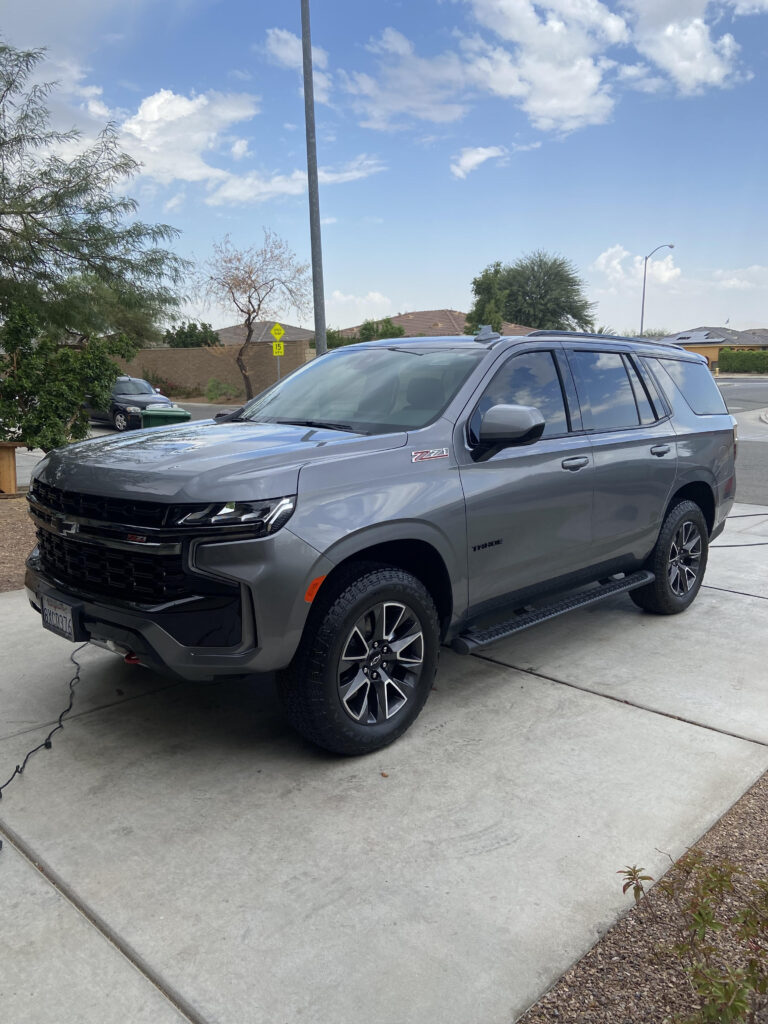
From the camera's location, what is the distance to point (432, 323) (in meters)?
51.6

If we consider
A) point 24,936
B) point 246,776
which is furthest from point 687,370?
point 24,936

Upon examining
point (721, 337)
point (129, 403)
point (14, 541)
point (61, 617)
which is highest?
point (721, 337)

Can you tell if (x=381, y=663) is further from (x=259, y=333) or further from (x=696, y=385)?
(x=259, y=333)

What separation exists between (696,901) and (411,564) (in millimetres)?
2040

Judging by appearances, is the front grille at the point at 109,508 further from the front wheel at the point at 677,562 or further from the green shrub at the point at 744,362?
the green shrub at the point at 744,362

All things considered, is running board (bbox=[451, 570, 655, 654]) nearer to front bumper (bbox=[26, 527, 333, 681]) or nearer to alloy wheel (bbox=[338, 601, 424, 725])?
alloy wheel (bbox=[338, 601, 424, 725])

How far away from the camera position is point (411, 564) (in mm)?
3980

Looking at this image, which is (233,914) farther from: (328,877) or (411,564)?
(411,564)

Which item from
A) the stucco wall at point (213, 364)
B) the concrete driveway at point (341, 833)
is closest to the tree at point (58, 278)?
the concrete driveway at point (341, 833)

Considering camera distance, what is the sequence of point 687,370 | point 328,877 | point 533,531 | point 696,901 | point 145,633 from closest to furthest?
1. point 696,901
2. point 328,877
3. point 145,633
4. point 533,531
5. point 687,370

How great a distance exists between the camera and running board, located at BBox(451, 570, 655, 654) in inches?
162

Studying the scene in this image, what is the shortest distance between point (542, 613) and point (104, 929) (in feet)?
8.93

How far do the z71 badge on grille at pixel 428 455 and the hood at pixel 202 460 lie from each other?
93mm

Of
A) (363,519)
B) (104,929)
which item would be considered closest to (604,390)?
(363,519)
